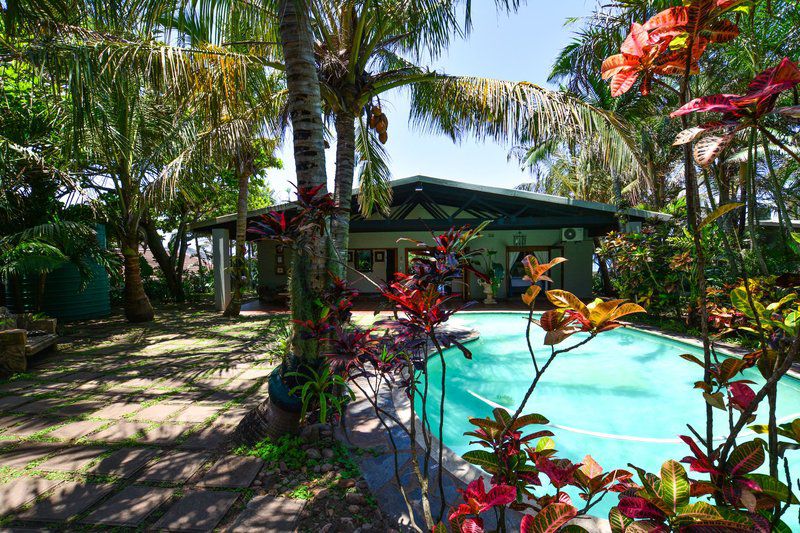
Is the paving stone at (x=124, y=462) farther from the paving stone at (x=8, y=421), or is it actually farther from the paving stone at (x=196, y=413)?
the paving stone at (x=8, y=421)

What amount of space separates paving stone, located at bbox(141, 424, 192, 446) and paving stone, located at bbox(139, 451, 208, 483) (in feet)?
0.92

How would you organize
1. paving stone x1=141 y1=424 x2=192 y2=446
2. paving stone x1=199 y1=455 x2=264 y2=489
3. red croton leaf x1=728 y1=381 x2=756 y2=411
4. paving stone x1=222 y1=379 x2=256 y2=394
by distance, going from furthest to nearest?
1. paving stone x1=222 y1=379 x2=256 y2=394
2. paving stone x1=141 y1=424 x2=192 y2=446
3. paving stone x1=199 y1=455 x2=264 y2=489
4. red croton leaf x1=728 y1=381 x2=756 y2=411

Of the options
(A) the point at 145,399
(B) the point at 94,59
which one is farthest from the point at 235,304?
(B) the point at 94,59

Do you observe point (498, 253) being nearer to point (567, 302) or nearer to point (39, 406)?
point (39, 406)

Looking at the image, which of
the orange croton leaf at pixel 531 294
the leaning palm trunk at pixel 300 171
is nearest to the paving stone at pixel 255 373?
the leaning palm trunk at pixel 300 171

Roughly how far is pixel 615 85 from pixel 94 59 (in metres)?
5.09

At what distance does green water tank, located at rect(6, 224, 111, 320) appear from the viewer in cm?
900

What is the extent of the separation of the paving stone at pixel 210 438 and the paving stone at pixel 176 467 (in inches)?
4.1

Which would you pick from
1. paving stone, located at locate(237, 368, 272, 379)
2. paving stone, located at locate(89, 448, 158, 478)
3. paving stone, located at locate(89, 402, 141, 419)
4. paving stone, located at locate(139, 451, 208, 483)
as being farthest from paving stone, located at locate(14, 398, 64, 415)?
paving stone, located at locate(139, 451, 208, 483)

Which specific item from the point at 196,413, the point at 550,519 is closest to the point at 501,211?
the point at 196,413

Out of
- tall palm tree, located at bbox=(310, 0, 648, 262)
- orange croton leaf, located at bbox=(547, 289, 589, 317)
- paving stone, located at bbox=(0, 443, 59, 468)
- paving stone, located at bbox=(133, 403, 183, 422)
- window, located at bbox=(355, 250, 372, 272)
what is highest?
tall palm tree, located at bbox=(310, 0, 648, 262)

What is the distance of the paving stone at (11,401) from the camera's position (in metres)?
3.85

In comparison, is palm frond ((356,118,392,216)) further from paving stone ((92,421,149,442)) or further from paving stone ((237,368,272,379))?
paving stone ((92,421,149,442))

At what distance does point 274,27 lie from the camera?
4895mm
